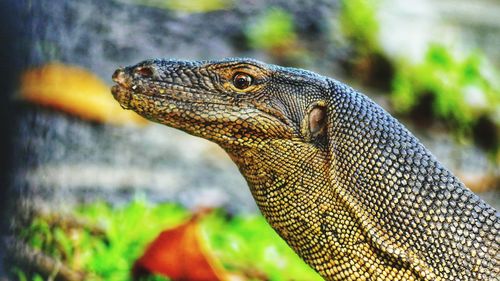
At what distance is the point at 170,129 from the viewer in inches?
341

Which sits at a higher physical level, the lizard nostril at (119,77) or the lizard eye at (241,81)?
the lizard eye at (241,81)

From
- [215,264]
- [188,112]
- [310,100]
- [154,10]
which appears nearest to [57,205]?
[215,264]

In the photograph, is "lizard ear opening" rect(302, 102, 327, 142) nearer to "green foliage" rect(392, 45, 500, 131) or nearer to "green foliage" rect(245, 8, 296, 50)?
"green foliage" rect(392, 45, 500, 131)

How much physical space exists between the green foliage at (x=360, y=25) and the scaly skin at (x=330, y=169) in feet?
23.0

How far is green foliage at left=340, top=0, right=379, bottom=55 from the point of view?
1014cm

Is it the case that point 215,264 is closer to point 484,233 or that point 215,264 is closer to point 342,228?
point 342,228

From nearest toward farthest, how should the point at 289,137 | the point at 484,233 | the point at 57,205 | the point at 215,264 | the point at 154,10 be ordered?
the point at 484,233 → the point at 289,137 → the point at 215,264 → the point at 57,205 → the point at 154,10

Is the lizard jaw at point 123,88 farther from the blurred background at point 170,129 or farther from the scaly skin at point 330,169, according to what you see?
the blurred background at point 170,129

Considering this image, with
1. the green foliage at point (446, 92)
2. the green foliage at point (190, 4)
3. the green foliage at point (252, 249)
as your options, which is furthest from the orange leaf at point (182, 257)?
the green foliage at point (446, 92)

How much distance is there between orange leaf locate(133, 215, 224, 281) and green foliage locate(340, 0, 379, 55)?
21.7 feet

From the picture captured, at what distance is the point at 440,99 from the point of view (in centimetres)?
966

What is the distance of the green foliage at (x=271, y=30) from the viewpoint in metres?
9.86

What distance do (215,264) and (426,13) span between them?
9.22 metres

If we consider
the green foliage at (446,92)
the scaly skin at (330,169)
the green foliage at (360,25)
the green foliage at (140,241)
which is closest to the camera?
the scaly skin at (330,169)
